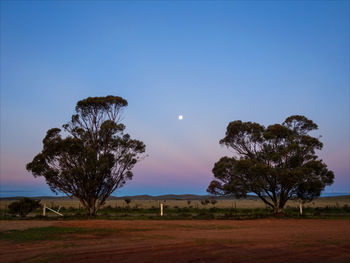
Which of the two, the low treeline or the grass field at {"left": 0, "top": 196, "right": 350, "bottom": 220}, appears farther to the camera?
the grass field at {"left": 0, "top": 196, "right": 350, "bottom": 220}

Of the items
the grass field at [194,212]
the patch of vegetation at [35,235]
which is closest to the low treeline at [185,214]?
the grass field at [194,212]

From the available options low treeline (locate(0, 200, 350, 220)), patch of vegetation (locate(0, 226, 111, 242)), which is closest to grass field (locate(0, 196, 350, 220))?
low treeline (locate(0, 200, 350, 220))

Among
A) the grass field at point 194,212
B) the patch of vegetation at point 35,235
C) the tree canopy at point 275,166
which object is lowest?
A: the grass field at point 194,212

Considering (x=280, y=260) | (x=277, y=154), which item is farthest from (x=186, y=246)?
(x=277, y=154)

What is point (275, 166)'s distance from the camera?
86.1 feet

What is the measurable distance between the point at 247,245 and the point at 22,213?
26188mm

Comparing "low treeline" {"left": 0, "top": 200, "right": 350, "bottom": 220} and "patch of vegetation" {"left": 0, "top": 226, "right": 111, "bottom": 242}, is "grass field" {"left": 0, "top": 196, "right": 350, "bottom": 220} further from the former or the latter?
"patch of vegetation" {"left": 0, "top": 226, "right": 111, "bottom": 242}

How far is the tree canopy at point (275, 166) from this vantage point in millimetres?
25203

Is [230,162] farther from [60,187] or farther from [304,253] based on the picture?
[304,253]

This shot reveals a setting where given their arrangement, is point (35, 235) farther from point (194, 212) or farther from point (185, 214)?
point (194, 212)

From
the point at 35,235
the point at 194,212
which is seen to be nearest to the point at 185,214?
the point at 194,212

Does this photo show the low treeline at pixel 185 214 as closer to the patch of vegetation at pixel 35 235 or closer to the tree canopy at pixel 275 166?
the tree canopy at pixel 275 166

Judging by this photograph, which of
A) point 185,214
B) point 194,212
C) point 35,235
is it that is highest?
point 35,235

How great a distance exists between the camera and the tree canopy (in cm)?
2520
